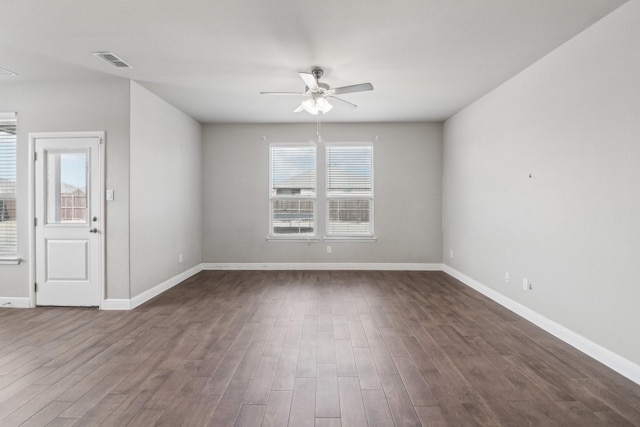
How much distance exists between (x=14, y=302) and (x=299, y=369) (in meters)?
4.03

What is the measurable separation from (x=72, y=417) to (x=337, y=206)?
5.09 m

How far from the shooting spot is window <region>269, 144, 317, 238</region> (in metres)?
6.57

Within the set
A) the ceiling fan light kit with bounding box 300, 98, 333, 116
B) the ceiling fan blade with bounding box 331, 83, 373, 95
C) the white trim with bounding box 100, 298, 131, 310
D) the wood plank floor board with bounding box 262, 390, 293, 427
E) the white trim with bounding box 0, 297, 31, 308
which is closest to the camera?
the wood plank floor board with bounding box 262, 390, 293, 427

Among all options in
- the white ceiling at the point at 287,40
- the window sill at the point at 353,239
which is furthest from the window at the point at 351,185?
the white ceiling at the point at 287,40

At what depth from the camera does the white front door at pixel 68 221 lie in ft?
13.6

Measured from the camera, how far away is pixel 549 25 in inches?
113

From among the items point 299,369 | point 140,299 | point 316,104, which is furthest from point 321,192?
point 299,369

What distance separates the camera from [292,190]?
658 centimetres

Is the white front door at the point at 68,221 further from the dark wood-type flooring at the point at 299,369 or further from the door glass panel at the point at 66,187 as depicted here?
the dark wood-type flooring at the point at 299,369

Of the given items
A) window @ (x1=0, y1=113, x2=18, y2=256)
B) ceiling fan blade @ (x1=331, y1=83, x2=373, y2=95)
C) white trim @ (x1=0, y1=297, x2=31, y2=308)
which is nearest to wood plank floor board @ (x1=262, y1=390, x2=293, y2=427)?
ceiling fan blade @ (x1=331, y1=83, x2=373, y2=95)

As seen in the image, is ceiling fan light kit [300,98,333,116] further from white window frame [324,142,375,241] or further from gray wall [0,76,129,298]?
white window frame [324,142,375,241]

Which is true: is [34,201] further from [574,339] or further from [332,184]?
[574,339]

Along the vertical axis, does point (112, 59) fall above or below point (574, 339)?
above

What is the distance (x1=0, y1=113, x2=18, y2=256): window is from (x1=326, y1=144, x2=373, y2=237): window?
4.63 m
